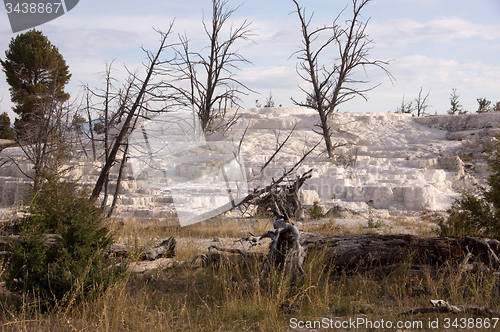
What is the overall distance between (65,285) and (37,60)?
25.2 m

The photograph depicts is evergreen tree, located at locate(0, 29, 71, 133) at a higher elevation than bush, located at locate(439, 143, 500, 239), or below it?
higher

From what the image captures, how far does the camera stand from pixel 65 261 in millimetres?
3205

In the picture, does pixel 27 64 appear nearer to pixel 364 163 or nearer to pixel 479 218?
pixel 364 163

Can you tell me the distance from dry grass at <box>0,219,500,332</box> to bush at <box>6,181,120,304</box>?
149mm

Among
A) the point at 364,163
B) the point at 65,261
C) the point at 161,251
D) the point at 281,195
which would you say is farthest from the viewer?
the point at 364,163

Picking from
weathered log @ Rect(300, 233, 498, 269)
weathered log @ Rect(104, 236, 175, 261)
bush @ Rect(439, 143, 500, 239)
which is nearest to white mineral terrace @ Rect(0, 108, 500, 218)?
weathered log @ Rect(104, 236, 175, 261)

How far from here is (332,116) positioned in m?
26.3

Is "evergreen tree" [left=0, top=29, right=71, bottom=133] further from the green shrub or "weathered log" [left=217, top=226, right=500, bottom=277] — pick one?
"weathered log" [left=217, top=226, right=500, bottom=277]

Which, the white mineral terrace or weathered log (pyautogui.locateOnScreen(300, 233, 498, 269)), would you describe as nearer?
weathered log (pyautogui.locateOnScreen(300, 233, 498, 269))

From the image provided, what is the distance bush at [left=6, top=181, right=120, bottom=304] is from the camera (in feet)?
10.5

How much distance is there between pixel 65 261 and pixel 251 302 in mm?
1793

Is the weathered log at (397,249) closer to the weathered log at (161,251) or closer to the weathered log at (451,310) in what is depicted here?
the weathered log at (451,310)

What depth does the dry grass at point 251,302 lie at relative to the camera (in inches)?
117

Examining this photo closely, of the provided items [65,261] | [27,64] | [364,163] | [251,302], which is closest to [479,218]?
[251,302]
